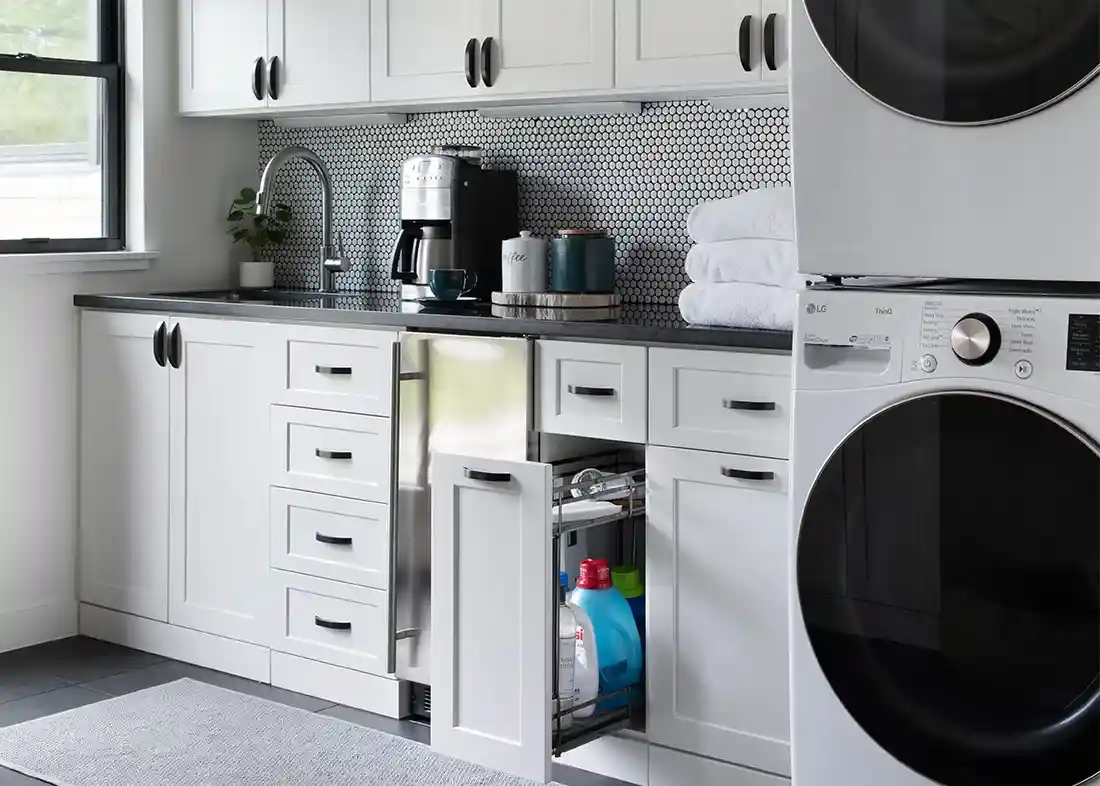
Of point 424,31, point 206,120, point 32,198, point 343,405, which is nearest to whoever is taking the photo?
point 343,405

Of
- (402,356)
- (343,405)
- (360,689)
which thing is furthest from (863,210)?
(360,689)

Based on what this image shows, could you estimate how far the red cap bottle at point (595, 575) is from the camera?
2.74 metres

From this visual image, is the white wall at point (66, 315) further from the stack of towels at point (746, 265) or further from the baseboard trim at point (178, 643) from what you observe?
the stack of towels at point (746, 265)

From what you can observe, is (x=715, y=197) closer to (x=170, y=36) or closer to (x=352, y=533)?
(x=352, y=533)

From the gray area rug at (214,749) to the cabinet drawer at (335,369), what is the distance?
2.30 ft

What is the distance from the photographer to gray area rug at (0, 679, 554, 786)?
2.85m

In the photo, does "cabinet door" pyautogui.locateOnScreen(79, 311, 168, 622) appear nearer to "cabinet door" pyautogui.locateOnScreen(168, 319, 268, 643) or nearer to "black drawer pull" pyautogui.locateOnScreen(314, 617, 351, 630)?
"cabinet door" pyautogui.locateOnScreen(168, 319, 268, 643)

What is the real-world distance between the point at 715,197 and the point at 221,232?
1586 millimetres

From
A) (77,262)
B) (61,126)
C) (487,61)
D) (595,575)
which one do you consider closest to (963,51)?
(595,575)

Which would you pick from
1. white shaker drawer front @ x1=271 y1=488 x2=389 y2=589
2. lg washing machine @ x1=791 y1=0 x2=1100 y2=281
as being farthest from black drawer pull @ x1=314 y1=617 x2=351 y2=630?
lg washing machine @ x1=791 y1=0 x2=1100 y2=281

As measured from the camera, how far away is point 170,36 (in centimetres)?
397

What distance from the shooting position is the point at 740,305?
106 inches

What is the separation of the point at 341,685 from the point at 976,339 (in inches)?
73.6

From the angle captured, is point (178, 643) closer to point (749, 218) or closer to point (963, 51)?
point (749, 218)
